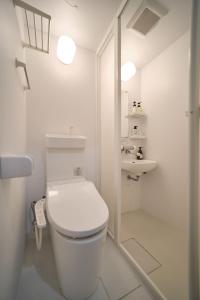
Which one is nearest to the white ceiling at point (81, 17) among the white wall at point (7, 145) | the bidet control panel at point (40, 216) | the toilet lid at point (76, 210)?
the white wall at point (7, 145)

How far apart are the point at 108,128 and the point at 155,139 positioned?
730 mm

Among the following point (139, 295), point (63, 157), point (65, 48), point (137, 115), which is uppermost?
point (65, 48)

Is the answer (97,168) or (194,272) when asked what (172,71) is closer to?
(97,168)

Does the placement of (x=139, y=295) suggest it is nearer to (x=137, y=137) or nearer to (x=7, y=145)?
(x=7, y=145)

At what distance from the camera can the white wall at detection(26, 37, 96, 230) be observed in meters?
1.25

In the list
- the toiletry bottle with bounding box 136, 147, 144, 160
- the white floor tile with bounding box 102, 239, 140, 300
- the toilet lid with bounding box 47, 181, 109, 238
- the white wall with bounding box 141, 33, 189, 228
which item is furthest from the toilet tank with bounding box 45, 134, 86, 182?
the white wall with bounding box 141, 33, 189, 228

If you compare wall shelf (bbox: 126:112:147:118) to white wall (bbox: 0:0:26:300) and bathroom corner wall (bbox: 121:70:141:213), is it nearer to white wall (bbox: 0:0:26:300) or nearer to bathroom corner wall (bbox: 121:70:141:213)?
bathroom corner wall (bbox: 121:70:141:213)

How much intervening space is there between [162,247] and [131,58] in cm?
212

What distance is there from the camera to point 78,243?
0.65m

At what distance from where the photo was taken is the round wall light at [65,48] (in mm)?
1183

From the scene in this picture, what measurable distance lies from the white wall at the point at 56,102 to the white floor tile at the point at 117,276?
0.75 m

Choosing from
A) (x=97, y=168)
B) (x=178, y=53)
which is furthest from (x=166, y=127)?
(x=97, y=168)

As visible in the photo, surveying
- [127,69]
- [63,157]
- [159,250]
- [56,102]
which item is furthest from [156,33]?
[159,250]

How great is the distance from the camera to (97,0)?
3.27 ft
